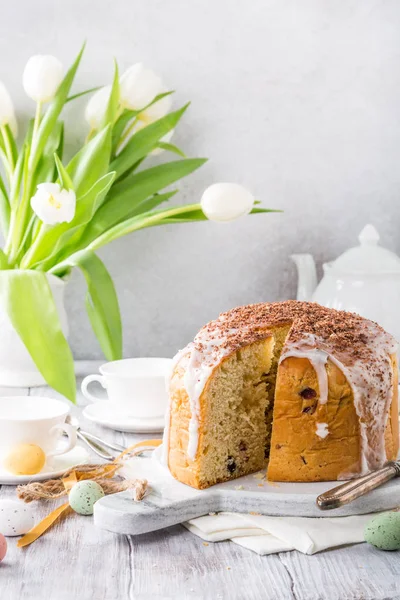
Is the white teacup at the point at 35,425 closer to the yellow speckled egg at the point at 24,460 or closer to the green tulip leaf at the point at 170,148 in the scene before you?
the yellow speckled egg at the point at 24,460

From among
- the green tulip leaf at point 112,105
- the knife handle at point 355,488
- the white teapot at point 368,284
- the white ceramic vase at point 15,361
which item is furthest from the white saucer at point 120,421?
the green tulip leaf at point 112,105

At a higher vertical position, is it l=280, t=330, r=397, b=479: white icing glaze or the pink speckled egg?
l=280, t=330, r=397, b=479: white icing glaze

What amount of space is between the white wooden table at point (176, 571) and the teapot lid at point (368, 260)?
1048 mm

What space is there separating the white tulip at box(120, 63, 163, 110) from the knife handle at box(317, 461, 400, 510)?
1.25 meters

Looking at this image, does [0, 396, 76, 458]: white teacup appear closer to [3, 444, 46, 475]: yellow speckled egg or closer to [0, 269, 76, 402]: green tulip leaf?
[3, 444, 46, 475]: yellow speckled egg

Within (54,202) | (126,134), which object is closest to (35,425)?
(54,202)

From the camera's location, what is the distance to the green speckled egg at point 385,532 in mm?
1026

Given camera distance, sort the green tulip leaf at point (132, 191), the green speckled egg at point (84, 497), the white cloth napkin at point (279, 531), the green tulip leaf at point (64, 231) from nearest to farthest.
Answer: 1. the white cloth napkin at point (279, 531)
2. the green speckled egg at point (84, 497)
3. the green tulip leaf at point (64, 231)
4. the green tulip leaf at point (132, 191)

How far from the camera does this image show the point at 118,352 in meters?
2.03

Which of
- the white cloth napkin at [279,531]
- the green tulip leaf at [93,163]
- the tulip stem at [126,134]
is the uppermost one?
the tulip stem at [126,134]

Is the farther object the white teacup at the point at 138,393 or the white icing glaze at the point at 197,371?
the white teacup at the point at 138,393

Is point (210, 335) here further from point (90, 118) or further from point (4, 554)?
point (90, 118)

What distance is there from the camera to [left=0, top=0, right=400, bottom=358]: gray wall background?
229 centimetres

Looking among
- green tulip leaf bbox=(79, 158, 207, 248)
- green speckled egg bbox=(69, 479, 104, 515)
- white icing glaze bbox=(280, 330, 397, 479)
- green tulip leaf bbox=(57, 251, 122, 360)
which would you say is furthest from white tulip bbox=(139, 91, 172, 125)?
green speckled egg bbox=(69, 479, 104, 515)
